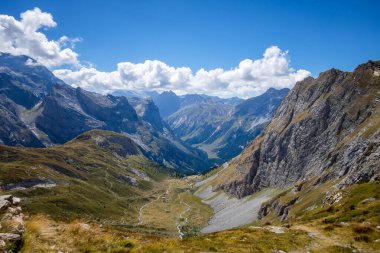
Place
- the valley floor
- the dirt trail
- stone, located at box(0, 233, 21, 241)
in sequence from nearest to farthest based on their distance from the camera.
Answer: stone, located at box(0, 233, 21, 241) < the valley floor < the dirt trail

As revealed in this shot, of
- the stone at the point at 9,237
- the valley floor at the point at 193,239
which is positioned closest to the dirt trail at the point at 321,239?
the valley floor at the point at 193,239

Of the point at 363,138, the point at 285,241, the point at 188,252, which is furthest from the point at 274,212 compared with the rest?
the point at 188,252

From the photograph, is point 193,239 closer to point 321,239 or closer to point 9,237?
point 321,239

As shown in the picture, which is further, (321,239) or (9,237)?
(321,239)

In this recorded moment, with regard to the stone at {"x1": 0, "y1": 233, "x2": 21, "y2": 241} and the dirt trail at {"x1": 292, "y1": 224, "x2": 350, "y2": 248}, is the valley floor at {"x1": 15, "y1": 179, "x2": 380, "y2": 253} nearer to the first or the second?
the dirt trail at {"x1": 292, "y1": 224, "x2": 350, "y2": 248}

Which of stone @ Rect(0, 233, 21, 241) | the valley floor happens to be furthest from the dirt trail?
stone @ Rect(0, 233, 21, 241)

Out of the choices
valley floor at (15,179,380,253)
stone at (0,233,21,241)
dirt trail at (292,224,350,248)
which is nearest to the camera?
stone at (0,233,21,241)

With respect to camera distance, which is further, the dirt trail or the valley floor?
the dirt trail

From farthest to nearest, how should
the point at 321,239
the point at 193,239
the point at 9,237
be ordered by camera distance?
1. the point at 321,239
2. the point at 193,239
3. the point at 9,237

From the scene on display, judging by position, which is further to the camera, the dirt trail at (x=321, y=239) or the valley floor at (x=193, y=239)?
the dirt trail at (x=321, y=239)

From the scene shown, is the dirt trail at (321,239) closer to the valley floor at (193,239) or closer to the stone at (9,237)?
the valley floor at (193,239)

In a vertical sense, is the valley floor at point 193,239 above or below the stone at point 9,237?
below

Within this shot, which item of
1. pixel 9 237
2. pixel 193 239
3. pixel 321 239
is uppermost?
pixel 9 237

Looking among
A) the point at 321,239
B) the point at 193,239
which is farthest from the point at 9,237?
the point at 321,239
